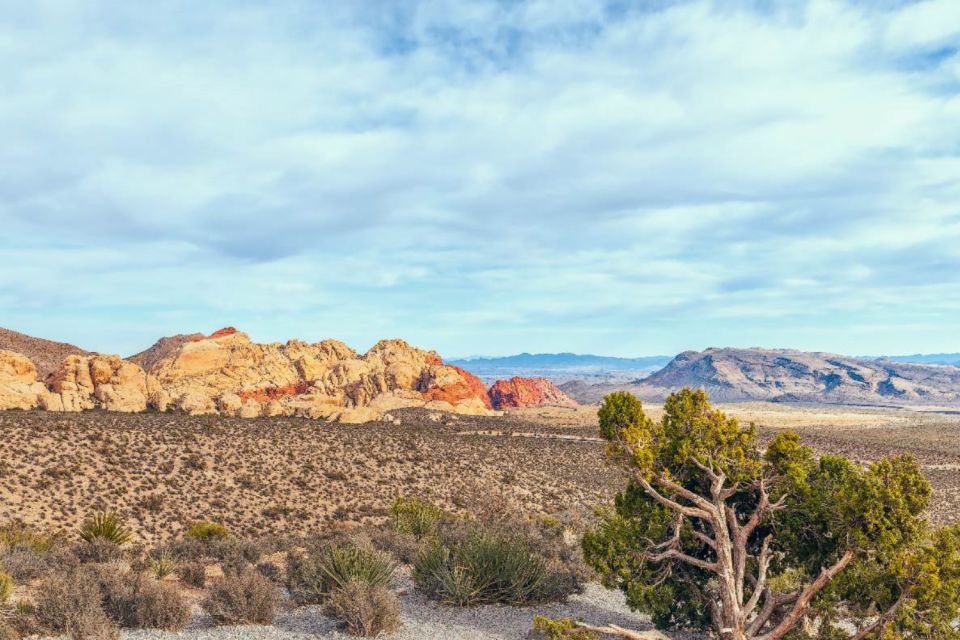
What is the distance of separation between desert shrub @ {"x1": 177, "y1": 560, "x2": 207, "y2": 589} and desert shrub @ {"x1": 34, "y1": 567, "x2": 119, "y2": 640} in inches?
122

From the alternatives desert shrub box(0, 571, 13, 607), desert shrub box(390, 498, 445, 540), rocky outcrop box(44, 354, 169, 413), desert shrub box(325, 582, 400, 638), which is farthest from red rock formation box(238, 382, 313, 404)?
desert shrub box(325, 582, 400, 638)

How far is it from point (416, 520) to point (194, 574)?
31.8ft

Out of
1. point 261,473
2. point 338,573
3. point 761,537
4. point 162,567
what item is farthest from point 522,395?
point 761,537

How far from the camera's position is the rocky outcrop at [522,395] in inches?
5546

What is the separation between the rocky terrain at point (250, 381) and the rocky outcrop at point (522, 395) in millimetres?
522

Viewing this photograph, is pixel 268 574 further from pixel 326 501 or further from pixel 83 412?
pixel 83 412

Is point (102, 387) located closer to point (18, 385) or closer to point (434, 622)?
point (18, 385)

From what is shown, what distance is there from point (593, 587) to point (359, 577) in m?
6.32

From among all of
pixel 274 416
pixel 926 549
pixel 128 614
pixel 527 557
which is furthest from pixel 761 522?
pixel 274 416

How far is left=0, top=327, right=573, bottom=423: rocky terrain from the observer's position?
1993 inches

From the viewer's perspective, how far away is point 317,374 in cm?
10044

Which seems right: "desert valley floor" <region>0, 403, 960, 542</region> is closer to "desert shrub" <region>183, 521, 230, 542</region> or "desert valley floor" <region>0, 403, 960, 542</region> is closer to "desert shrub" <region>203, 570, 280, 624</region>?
"desert shrub" <region>183, 521, 230, 542</region>

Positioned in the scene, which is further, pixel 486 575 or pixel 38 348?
pixel 38 348

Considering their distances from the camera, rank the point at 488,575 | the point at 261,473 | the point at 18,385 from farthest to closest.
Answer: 1. the point at 18,385
2. the point at 261,473
3. the point at 488,575
